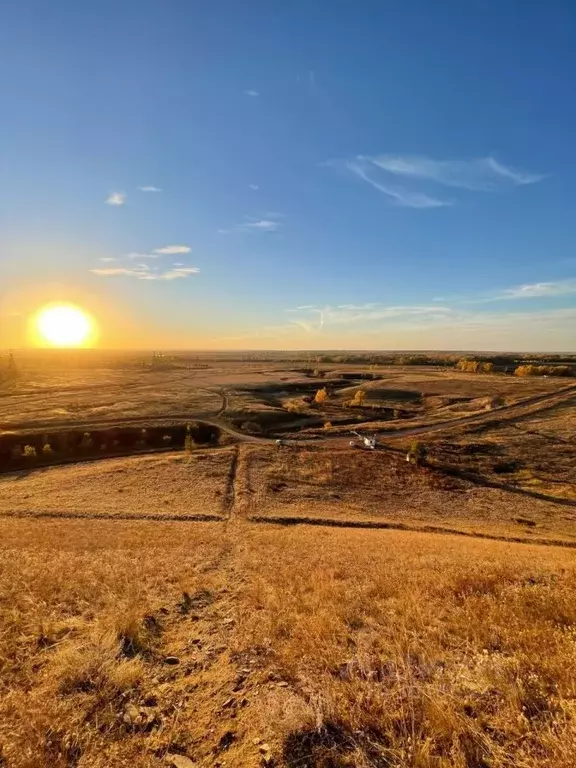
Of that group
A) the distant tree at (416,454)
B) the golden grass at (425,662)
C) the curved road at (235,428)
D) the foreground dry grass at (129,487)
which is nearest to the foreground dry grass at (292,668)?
the golden grass at (425,662)

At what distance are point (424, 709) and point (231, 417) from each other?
71.7 meters

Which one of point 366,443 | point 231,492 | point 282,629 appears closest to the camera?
point 282,629

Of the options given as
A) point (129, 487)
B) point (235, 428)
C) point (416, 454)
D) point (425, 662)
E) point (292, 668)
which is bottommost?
point (129, 487)

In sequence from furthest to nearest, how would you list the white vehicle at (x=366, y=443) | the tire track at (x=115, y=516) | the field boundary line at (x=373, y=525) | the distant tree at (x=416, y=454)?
the white vehicle at (x=366, y=443) → the distant tree at (x=416, y=454) → the tire track at (x=115, y=516) → the field boundary line at (x=373, y=525)

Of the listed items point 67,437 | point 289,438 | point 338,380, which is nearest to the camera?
point 67,437

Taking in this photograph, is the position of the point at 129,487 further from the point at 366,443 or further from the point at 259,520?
the point at 366,443

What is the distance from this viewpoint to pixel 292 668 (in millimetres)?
7930

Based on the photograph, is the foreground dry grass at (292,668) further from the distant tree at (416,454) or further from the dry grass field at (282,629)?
the distant tree at (416,454)

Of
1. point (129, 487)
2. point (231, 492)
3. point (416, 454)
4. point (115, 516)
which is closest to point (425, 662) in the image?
point (115, 516)

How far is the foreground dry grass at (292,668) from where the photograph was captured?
5730mm

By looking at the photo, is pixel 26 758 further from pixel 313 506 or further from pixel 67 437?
pixel 67 437

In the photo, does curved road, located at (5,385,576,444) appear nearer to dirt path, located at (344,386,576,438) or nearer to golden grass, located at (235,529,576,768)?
dirt path, located at (344,386,576,438)

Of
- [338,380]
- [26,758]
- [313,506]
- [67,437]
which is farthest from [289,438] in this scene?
[338,380]

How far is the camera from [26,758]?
18.7 ft
